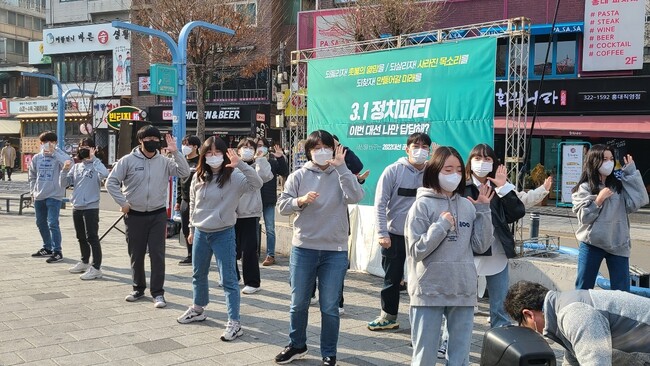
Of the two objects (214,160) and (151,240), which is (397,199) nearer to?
(214,160)

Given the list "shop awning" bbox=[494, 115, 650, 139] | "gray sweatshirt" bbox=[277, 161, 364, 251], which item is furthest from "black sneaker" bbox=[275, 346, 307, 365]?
"shop awning" bbox=[494, 115, 650, 139]

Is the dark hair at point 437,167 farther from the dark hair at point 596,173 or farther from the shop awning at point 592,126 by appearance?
the shop awning at point 592,126

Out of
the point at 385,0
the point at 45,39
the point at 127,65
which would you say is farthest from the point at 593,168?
the point at 45,39

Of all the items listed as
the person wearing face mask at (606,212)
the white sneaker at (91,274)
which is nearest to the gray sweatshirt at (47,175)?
the white sneaker at (91,274)

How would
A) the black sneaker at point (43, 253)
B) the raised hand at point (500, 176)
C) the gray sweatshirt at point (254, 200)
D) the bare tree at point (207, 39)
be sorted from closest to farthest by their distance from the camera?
the raised hand at point (500, 176)
the gray sweatshirt at point (254, 200)
the black sneaker at point (43, 253)
the bare tree at point (207, 39)

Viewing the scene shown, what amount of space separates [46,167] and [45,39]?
3184 centimetres

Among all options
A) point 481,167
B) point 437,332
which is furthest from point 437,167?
point 481,167

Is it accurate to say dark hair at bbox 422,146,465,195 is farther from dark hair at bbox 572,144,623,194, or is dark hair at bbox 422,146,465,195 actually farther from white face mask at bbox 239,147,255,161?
white face mask at bbox 239,147,255,161

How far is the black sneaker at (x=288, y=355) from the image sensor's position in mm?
4840

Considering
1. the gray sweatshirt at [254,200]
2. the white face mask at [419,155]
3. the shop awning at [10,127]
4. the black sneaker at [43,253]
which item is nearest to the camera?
the white face mask at [419,155]

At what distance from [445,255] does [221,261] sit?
250 centimetres

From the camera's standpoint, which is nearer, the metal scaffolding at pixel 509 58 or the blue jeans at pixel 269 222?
the metal scaffolding at pixel 509 58

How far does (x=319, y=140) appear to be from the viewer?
15.8 feet

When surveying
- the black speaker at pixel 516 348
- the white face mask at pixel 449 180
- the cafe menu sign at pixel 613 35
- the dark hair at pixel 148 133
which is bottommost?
the black speaker at pixel 516 348
